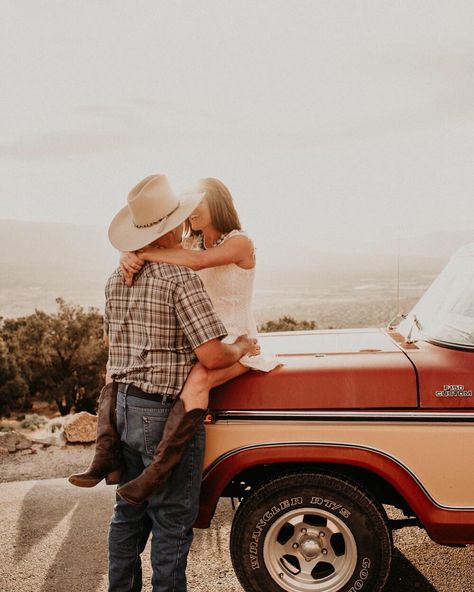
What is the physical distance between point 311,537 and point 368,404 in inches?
31.3

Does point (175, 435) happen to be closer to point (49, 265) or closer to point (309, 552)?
point (309, 552)

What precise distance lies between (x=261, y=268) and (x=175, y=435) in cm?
12674

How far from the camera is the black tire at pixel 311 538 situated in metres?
3.32

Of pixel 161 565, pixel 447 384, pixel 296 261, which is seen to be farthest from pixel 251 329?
pixel 296 261

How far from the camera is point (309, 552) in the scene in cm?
344

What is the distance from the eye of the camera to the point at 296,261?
128 metres

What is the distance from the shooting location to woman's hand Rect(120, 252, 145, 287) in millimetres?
3090

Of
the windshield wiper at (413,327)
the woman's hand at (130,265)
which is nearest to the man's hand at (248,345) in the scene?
the woman's hand at (130,265)

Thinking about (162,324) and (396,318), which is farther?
(396,318)

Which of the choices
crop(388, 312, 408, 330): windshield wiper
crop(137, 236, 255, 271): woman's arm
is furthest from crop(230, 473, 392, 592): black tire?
crop(388, 312, 408, 330): windshield wiper

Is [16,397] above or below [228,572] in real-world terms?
below

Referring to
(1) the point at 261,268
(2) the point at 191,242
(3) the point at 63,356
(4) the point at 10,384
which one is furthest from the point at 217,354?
(1) the point at 261,268

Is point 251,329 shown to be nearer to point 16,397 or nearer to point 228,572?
point 228,572

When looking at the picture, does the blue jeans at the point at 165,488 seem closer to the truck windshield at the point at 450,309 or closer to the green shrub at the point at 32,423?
the truck windshield at the point at 450,309
